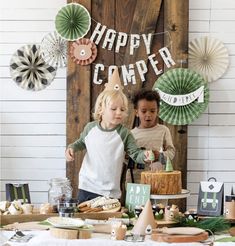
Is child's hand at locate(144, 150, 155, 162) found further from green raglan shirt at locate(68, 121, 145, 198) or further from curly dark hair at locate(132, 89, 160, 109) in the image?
curly dark hair at locate(132, 89, 160, 109)

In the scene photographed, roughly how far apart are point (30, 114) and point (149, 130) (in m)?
0.89

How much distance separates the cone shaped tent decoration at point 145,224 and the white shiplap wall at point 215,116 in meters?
1.66

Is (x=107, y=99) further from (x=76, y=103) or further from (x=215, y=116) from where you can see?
(x=215, y=116)

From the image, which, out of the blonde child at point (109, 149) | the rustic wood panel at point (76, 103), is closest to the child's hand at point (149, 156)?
the blonde child at point (109, 149)

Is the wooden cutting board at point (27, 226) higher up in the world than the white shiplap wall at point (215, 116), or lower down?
lower down

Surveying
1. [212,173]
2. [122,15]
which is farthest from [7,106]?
[212,173]

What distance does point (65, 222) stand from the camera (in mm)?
2109

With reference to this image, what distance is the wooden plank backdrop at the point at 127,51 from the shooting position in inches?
144

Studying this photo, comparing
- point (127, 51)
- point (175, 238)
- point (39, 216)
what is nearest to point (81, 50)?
point (127, 51)

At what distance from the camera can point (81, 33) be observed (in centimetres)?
366

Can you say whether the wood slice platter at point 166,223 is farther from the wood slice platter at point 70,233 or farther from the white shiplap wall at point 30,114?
the white shiplap wall at point 30,114

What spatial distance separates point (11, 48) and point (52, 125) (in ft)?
2.04

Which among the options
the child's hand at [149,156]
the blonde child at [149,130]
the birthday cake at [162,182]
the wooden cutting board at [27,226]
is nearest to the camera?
the wooden cutting board at [27,226]

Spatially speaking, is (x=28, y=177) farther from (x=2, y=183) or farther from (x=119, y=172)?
(x=119, y=172)
